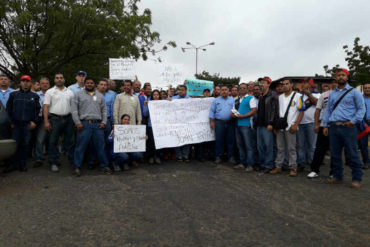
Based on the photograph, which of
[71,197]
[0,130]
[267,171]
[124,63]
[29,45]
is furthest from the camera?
[29,45]

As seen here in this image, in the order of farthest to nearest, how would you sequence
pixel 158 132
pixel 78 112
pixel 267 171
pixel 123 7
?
pixel 123 7, pixel 158 132, pixel 267 171, pixel 78 112

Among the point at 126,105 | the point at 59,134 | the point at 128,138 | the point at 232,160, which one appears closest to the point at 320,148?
the point at 232,160

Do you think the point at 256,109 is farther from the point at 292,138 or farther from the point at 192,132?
the point at 192,132

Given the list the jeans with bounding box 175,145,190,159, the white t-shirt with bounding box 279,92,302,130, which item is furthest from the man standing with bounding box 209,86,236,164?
the white t-shirt with bounding box 279,92,302,130

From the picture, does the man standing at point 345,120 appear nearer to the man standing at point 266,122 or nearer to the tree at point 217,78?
the man standing at point 266,122

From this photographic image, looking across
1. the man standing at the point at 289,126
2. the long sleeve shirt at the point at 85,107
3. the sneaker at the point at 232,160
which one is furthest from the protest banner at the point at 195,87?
the long sleeve shirt at the point at 85,107

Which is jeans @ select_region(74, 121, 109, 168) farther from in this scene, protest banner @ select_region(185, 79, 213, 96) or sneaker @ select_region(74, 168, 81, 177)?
protest banner @ select_region(185, 79, 213, 96)

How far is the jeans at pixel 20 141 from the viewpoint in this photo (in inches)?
227

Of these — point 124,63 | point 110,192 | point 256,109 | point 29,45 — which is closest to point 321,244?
point 110,192

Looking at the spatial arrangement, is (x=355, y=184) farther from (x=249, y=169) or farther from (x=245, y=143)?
(x=245, y=143)

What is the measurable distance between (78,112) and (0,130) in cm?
135

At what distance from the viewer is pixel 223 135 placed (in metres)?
7.07

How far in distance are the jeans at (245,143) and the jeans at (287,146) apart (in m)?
0.60

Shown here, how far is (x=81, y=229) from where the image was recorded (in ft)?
10.3
